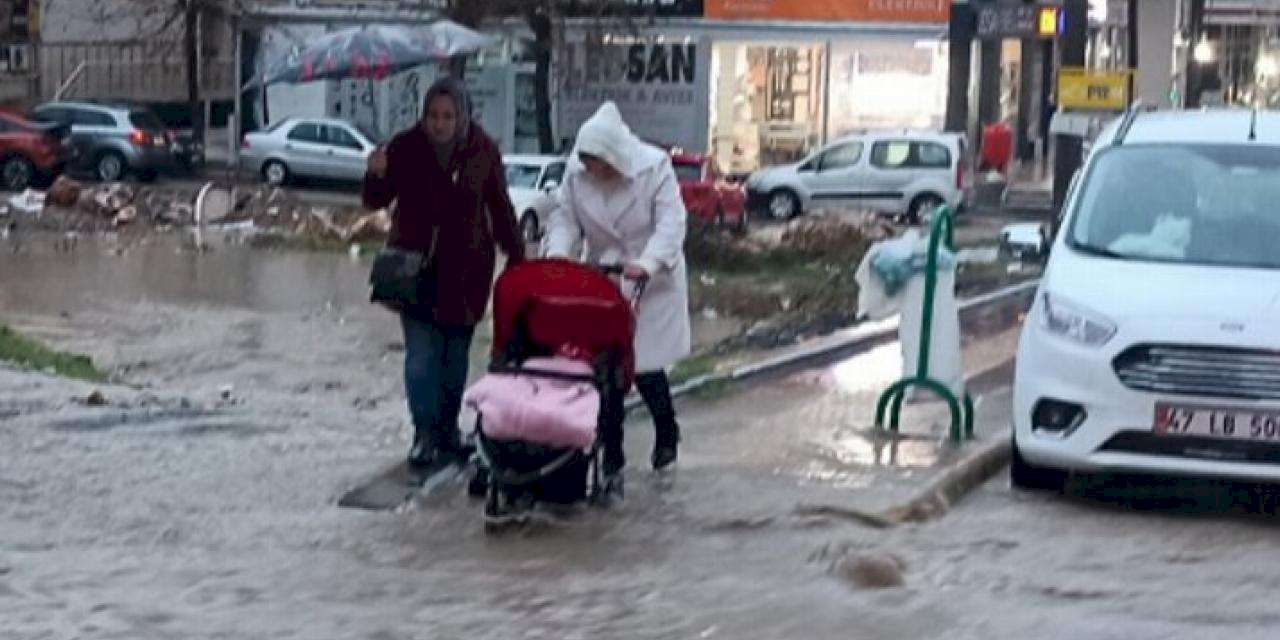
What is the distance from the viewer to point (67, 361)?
15.7 meters

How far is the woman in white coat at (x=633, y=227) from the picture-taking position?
9.60 meters

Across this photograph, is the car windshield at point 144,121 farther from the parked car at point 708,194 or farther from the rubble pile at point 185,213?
the parked car at point 708,194

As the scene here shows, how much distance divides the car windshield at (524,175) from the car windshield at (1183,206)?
22386 millimetres

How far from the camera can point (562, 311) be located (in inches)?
356

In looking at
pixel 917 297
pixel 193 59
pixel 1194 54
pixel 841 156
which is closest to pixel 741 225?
pixel 841 156

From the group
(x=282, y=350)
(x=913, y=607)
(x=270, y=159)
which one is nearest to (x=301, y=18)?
(x=270, y=159)

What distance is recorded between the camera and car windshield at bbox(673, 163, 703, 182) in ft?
111

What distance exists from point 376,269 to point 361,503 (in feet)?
3.02

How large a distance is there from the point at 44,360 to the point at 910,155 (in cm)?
2274

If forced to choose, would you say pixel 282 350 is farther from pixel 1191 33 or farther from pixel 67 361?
pixel 1191 33

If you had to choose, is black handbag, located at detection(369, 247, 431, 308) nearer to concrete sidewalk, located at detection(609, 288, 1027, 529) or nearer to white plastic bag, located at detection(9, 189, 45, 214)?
concrete sidewalk, located at detection(609, 288, 1027, 529)

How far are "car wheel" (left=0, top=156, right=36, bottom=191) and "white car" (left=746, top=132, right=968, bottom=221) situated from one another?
11.8 m

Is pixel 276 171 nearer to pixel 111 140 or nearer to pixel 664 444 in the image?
pixel 111 140

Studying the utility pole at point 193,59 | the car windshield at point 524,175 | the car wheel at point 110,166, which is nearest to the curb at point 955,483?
the car windshield at point 524,175
